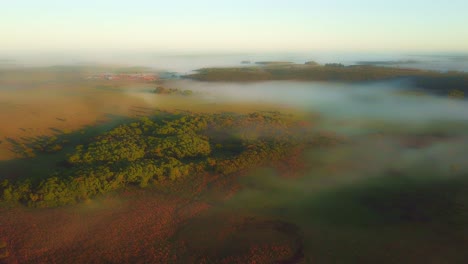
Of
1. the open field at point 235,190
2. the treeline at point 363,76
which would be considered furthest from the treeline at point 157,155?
the treeline at point 363,76

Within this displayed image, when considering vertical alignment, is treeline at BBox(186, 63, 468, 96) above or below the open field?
above

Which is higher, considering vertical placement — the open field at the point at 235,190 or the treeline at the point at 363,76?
the treeline at the point at 363,76

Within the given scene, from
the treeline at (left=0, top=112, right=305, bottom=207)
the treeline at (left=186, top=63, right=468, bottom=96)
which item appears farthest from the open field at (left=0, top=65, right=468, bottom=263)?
the treeline at (left=186, top=63, right=468, bottom=96)

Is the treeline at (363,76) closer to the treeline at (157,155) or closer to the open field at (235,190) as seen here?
the open field at (235,190)

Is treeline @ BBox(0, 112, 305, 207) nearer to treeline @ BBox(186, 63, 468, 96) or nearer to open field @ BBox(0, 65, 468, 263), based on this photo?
open field @ BBox(0, 65, 468, 263)

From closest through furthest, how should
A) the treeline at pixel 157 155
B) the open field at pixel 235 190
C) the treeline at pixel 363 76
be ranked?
1. the open field at pixel 235 190
2. the treeline at pixel 157 155
3. the treeline at pixel 363 76

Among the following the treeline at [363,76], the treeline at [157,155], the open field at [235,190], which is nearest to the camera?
the open field at [235,190]

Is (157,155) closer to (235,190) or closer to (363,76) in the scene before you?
(235,190)

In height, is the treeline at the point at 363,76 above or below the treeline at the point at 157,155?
above

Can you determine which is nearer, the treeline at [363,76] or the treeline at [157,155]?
the treeline at [157,155]
